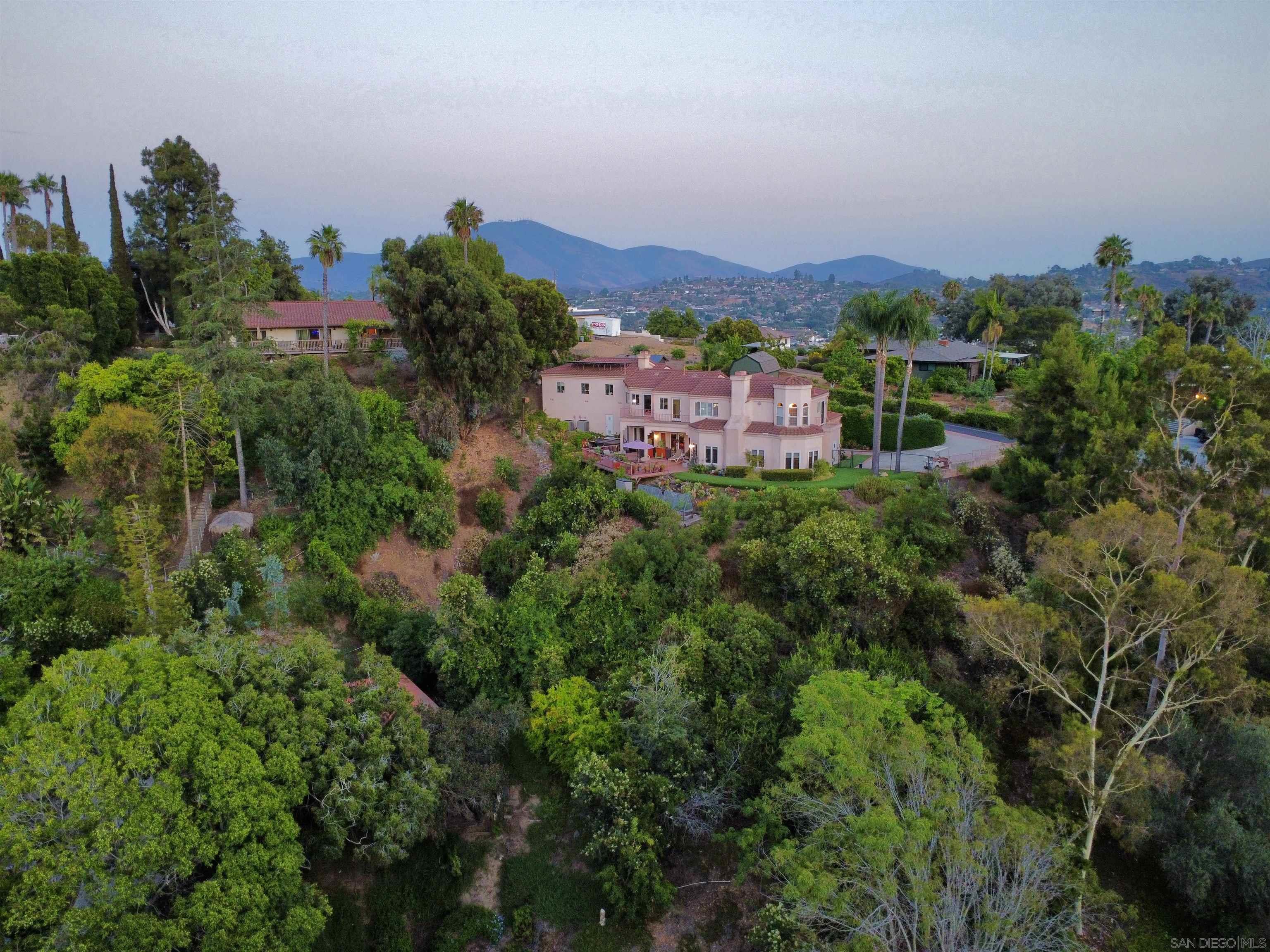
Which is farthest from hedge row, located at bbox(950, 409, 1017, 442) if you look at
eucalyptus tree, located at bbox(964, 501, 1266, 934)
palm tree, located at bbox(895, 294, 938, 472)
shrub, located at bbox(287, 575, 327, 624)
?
shrub, located at bbox(287, 575, 327, 624)

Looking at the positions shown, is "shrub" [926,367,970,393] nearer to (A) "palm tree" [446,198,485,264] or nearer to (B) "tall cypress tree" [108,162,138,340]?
(A) "palm tree" [446,198,485,264]

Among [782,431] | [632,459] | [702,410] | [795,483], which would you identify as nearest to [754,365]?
[702,410]

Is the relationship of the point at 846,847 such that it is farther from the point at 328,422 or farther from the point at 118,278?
the point at 118,278

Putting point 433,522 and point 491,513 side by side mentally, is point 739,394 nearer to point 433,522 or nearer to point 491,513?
point 491,513

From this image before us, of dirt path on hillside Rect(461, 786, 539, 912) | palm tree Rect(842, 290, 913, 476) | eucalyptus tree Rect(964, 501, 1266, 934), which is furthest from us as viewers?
palm tree Rect(842, 290, 913, 476)

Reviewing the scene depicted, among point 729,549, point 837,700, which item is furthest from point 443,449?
point 837,700

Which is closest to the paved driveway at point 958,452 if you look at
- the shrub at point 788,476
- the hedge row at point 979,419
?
the hedge row at point 979,419

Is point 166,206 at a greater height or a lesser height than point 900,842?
greater
